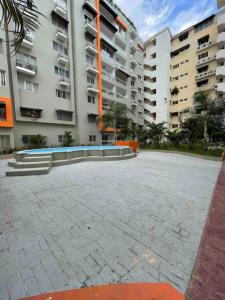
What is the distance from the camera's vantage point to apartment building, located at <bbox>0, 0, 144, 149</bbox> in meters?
16.8

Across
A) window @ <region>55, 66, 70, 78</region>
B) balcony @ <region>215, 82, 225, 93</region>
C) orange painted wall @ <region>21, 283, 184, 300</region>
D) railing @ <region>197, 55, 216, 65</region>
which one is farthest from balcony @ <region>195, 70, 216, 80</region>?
orange painted wall @ <region>21, 283, 184, 300</region>

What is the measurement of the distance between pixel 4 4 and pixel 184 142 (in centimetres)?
2083

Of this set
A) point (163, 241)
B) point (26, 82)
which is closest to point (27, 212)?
point (163, 241)

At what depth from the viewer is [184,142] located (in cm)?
1942

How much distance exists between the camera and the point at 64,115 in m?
21.5

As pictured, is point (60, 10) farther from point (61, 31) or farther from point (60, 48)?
point (60, 48)

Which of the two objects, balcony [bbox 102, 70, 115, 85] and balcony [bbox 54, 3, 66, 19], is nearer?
balcony [bbox 54, 3, 66, 19]

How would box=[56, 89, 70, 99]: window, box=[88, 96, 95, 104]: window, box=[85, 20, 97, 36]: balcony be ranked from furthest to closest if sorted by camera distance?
box=[88, 96, 95, 104]: window < box=[85, 20, 97, 36]: balcony < box=[56, 89, 70, 99]: window

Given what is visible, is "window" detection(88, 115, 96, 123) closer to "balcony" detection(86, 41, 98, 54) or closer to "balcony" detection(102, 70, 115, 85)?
"balcony" detection(102, 70, 115, 85)

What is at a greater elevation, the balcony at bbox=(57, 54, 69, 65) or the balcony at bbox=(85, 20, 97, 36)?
the balcony at bbox=(85, 20, 97, 36)

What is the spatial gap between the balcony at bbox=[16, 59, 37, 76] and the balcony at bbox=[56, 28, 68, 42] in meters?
6.05

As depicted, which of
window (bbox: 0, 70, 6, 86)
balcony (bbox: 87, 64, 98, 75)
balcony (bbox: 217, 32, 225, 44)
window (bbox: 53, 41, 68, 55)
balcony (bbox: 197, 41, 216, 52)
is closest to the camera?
window (bbox: 0, 70, 6, 86)

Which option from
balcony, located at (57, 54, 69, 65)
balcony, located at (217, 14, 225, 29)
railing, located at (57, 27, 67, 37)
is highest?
balcony, located at (217, 14, 225, 29)

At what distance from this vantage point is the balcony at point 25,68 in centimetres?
1652
